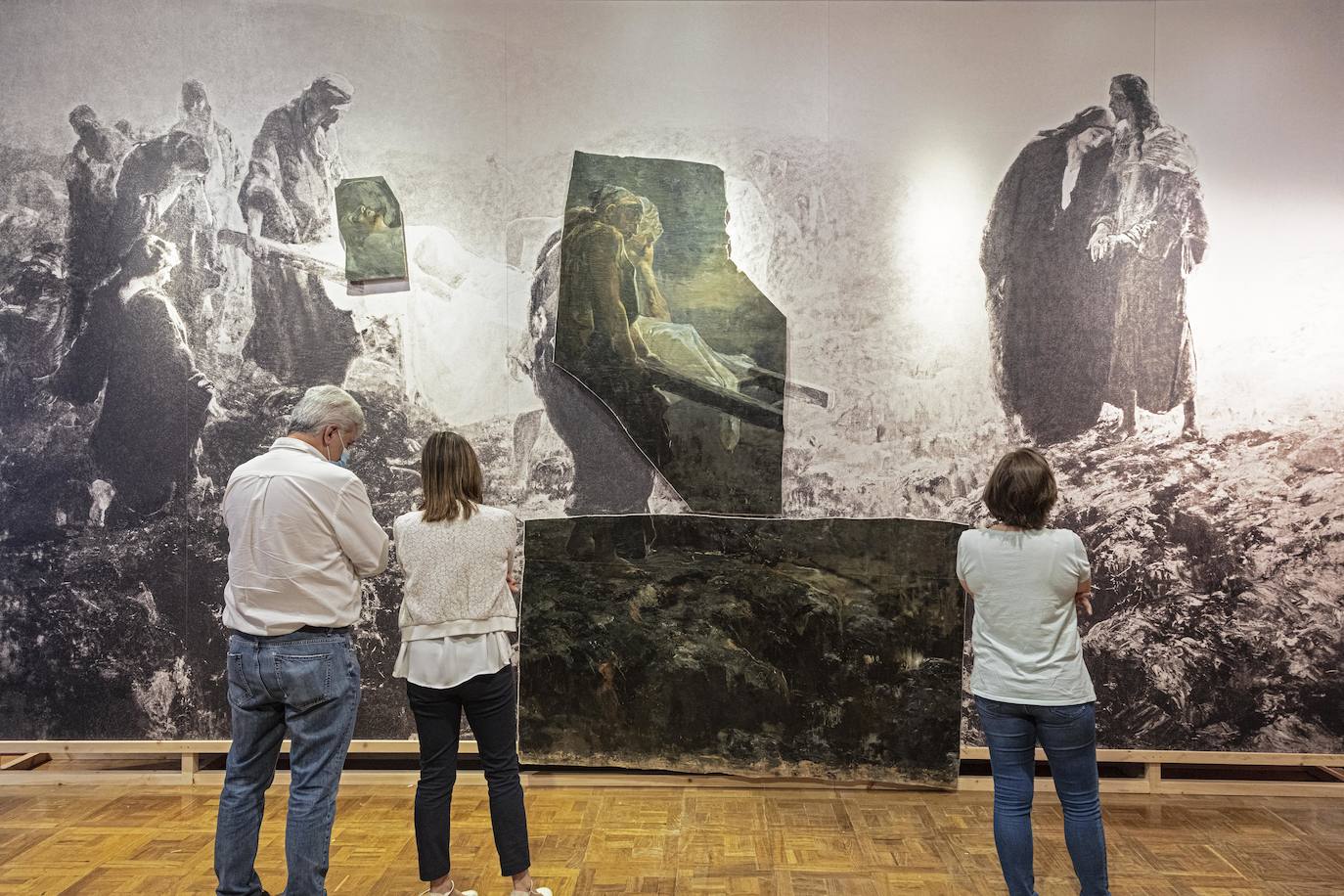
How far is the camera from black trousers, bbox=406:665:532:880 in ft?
8.57

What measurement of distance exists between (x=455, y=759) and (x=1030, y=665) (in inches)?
61.9

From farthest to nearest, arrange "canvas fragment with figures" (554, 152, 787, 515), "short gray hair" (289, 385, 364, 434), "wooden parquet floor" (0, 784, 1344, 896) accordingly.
→ "canvas fragment with figures" (554, 152, 787, 515)
"wooden parquet floor" (0, 784, 1344, 896)
"short gray hair" (289, 385, 364, 434)

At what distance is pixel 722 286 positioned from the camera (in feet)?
13.4

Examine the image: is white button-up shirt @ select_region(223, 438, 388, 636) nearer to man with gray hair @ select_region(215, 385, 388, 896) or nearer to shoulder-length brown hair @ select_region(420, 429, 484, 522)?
man with gray hair @ select_region(215, 385, 388, 896)

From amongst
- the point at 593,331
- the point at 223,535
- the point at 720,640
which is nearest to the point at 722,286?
the point at 593,331

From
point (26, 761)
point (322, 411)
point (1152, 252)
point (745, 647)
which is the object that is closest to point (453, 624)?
point (322, 411)

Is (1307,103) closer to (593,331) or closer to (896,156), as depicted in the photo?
(896,156)

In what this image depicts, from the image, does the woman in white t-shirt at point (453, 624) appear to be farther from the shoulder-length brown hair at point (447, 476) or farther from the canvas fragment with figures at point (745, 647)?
the canvas fragment with figures at point (745, 647)

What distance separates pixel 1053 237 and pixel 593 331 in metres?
2.00

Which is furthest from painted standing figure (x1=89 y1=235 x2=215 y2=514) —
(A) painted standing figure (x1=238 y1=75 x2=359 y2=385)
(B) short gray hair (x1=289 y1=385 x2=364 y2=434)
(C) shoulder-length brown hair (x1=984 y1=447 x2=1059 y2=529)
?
(C) shoulder-length brown hair (x1=984 y1=447 x2=1059 y2=529)

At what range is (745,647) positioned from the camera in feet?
13.2

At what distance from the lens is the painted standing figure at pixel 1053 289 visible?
159 inches

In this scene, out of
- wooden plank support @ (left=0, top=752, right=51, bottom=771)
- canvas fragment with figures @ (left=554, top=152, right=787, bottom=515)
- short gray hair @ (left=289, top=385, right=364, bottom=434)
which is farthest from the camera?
wooden plank support @ (left=0, top=752, right=51, bottom=771)

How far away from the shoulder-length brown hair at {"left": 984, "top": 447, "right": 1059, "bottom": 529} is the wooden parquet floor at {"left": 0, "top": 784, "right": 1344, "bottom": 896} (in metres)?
1.33
